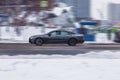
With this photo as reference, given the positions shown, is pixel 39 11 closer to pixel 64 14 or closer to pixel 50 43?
pixel 64 14

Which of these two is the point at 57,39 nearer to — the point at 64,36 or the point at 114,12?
the point at 64,36

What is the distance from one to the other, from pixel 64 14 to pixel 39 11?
12.9 metres

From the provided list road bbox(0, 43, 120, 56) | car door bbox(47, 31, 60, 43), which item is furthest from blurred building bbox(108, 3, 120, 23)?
road bbox(0, 43, 120, 56)

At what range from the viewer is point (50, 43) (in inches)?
1062

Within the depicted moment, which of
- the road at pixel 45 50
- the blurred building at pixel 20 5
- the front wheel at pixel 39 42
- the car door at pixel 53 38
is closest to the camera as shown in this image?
the road at pixel 45 50

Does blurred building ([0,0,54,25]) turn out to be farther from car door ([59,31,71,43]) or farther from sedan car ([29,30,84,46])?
sedan car ([29,30,84,46])
